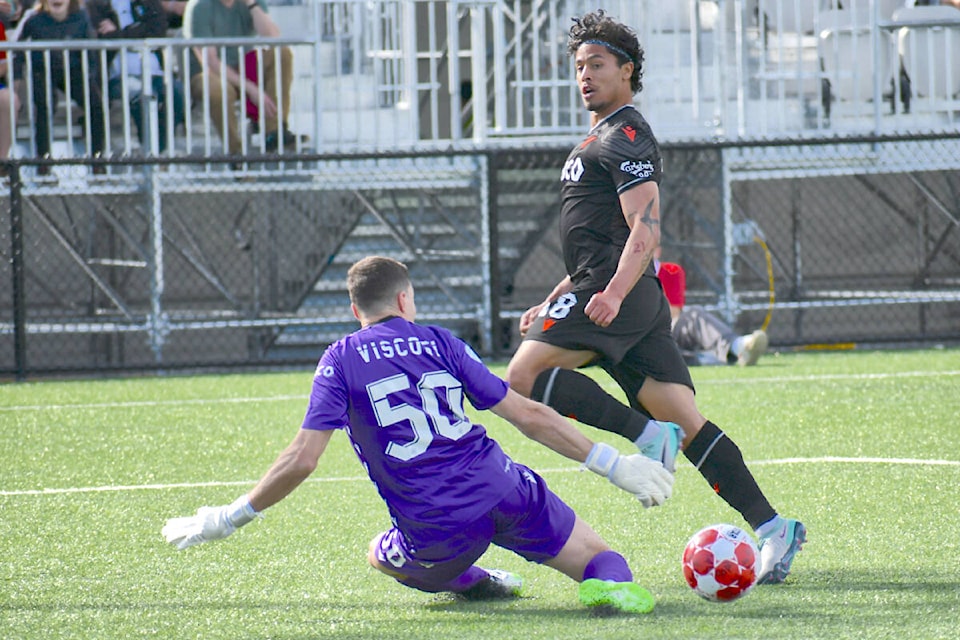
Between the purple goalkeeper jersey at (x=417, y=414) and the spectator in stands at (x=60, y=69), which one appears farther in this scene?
the spectator in stands at (x=60, y=69)

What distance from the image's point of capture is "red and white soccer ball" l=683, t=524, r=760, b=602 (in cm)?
422

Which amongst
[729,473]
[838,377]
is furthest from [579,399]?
[838,377]

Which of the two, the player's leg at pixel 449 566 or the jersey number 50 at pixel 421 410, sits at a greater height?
the jersey number 50 at pixel 421 410

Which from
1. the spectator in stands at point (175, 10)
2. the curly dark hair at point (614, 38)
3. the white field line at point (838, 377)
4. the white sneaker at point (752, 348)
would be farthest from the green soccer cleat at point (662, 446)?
the spectator in stands at point (175, 10)

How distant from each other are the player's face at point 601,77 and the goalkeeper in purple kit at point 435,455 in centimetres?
127

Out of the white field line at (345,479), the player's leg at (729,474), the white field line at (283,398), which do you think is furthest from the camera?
the white field line at (283,398)

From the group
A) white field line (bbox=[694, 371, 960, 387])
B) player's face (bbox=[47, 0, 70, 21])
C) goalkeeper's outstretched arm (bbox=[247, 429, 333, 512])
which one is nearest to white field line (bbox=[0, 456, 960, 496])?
goalkeeper's outstretched arm (bbox=[247, 429, 333, 512])

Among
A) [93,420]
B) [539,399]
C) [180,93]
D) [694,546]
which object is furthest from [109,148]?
[694,546]

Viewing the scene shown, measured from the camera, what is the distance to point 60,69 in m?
12.8

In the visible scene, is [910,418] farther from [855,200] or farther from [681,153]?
[855,200]

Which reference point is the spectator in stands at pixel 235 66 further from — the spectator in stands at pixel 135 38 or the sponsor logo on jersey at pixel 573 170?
the sponsor logo on jersey at pixel 573 170

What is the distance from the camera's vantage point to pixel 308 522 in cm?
589

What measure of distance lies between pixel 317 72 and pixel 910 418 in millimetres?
6829

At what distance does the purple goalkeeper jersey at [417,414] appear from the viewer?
4094 millimetres
